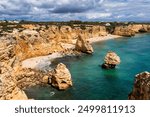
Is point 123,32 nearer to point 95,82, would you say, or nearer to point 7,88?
point 95,82

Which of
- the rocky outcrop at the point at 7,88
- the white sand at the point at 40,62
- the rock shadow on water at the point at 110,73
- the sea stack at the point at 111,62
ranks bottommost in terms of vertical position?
the rock shadow on water at the point at 110,73

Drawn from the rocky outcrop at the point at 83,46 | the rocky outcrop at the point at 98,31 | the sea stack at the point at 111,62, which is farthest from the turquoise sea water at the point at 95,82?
the rocky outcrop at the point at 98,31

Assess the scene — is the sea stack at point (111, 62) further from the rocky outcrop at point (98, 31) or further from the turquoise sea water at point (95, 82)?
the rocky outcrop at point (98, 31)

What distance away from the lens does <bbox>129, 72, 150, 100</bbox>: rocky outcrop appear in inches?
707

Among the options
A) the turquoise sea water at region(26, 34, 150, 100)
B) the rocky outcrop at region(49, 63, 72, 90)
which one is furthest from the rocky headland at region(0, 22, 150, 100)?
the turquoise sea water at region(26, 34, 150, 100)

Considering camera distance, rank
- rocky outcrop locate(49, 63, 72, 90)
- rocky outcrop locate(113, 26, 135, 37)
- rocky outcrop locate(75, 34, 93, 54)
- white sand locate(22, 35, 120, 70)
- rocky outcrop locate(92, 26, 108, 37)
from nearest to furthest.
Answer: rocky outcrop locate(49, 63, 72, 90) → white sand locate(22, 35, 120, 70) → rocky outcrop locate(75, 34, 93, 54) → rocky outcrop locate(92, 26, 108, 37) → rocky outcrop locate(113, 26, 135, 37)

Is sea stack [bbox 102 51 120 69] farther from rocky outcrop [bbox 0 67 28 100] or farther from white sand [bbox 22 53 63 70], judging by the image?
rocky outcrop [bbox 0 67 28 100]

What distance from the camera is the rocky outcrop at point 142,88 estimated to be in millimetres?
17953

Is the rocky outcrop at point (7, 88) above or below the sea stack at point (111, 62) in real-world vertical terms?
above

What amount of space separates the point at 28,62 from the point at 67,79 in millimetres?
22765

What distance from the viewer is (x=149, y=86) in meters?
17.8

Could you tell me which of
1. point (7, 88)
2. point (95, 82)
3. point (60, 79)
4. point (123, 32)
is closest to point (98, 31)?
point (123, 32)

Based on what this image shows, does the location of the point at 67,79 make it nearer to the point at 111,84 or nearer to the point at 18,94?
the point at 111,84

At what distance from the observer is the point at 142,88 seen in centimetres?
1875
